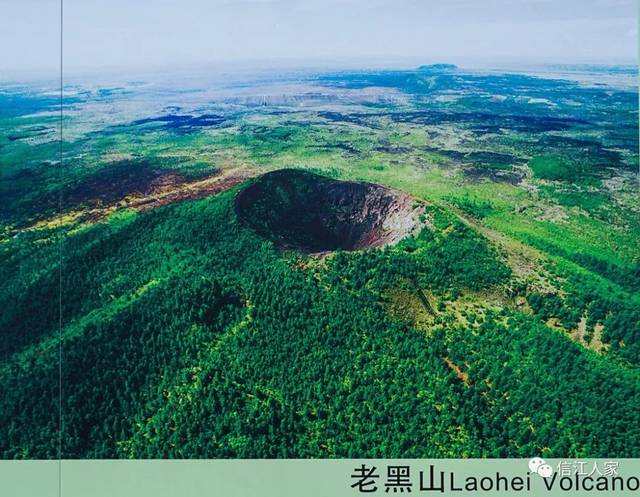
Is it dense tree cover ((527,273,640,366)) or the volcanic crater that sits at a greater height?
the volcanic crater

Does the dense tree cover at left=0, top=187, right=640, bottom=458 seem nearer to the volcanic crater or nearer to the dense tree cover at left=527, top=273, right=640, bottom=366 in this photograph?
the dense tree cover at left=527, top=273, right=640, bottom=366

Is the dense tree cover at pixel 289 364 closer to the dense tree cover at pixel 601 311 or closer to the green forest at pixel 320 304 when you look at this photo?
the green forest at pixel 320 304

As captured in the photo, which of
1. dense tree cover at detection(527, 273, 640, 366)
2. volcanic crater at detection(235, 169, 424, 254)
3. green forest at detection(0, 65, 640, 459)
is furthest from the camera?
volcanic crater at detection(235, 169, 424, 254)

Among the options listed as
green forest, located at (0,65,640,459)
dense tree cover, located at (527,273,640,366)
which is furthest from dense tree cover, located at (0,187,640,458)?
dense tree cover, located at (527,273,640,366)

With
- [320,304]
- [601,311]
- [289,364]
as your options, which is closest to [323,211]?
[320,304]

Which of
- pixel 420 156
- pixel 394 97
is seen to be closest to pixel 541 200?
pixel 420 156

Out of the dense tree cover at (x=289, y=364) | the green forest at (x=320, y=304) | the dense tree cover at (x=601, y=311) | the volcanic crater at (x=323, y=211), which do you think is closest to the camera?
the dense tree cover at (x=289, y=364)

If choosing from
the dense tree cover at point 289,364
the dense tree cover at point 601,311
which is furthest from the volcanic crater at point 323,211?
the dense tree cover at point 601,311
